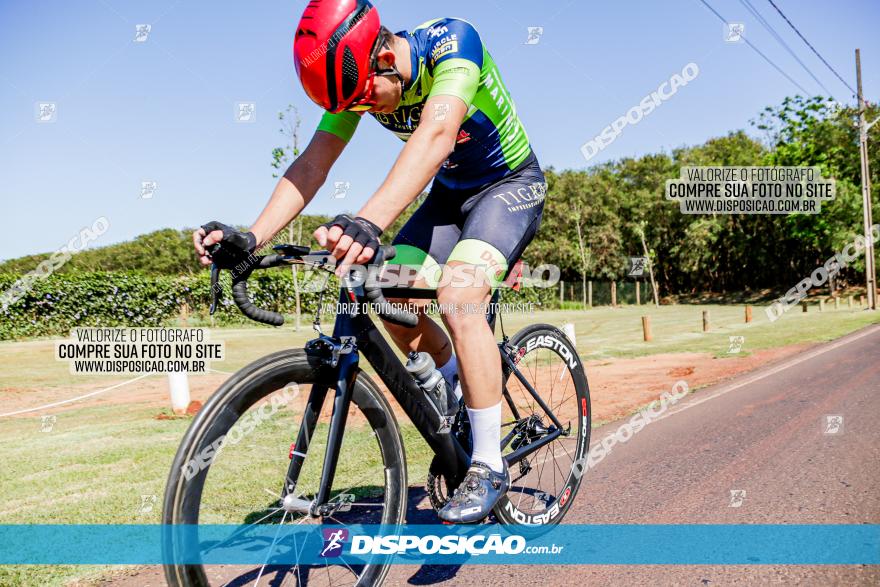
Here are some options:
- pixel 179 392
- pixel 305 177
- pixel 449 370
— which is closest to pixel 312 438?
pixel 449 370

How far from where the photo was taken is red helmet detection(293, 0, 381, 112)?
2.17 m

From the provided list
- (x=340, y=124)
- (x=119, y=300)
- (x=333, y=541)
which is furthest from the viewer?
(x=119, y=300)

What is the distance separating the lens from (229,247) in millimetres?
2102

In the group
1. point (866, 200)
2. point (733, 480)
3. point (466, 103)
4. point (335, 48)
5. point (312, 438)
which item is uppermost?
point (866, 200)

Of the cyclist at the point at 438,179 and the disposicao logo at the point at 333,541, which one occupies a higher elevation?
the cyclist at the point at 438,179

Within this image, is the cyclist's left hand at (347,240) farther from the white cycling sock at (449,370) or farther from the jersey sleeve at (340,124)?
the white cycling sock at (449,370)

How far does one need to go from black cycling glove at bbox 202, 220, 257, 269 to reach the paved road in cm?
161

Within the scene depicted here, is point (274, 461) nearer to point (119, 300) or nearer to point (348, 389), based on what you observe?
point (348, 389)

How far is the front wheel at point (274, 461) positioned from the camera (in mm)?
1801

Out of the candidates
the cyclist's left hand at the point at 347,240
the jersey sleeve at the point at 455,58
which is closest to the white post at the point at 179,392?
the jersey sleeve at the point at 455,58

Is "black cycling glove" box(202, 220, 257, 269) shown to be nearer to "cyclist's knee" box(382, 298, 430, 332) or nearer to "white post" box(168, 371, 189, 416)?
"cyclist's knee" box(382, 298, 430, 332)

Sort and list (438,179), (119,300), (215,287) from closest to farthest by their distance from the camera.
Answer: (215,287) < (438,179) < (119,300)

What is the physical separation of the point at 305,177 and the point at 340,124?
33 centimetres

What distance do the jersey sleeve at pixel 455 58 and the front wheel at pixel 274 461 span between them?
1208mm
